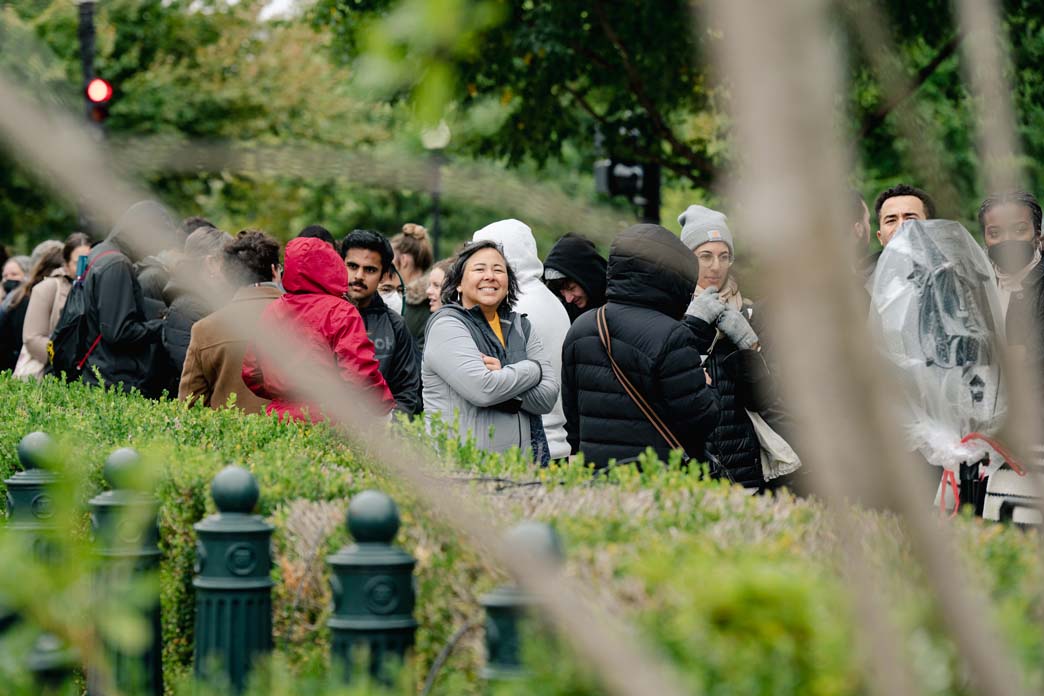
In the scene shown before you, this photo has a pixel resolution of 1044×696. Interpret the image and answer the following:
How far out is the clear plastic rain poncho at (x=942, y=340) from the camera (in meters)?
5.67

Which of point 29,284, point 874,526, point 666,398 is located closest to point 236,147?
point 874,526

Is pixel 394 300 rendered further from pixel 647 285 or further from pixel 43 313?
pixel 647 285

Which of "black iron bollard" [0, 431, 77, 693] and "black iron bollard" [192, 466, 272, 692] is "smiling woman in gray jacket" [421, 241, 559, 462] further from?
"black iron bollard" [192, 466, 272, 692]

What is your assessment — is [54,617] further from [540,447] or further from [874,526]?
[540,447]

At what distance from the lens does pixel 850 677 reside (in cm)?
243

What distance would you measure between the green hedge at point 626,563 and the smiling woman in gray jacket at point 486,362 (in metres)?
0.94

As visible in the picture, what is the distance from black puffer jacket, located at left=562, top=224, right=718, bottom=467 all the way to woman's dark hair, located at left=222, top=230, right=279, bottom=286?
1955mm

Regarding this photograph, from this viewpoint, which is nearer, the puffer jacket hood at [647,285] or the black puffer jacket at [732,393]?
the puffer jacket hood at [647,285]

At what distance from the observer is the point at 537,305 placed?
24.2ft

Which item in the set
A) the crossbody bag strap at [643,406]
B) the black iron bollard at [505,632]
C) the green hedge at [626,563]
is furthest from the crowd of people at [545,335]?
the black iron bollard at [505,632]

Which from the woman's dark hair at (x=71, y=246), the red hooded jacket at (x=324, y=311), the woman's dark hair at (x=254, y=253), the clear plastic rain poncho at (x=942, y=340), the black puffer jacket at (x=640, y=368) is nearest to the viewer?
the clear plastic rain poncho at (x=942, y=340)

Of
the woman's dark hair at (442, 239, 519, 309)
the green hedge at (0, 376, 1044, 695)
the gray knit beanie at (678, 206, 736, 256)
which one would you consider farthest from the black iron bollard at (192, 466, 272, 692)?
the gray knit beanie at (678, 206, 736, 256)

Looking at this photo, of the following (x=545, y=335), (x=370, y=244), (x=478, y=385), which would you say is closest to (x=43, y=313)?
(x=370, y=244)

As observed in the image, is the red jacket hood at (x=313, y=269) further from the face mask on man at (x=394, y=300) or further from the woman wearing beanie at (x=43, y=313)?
the woman wearing beanie at (x=43, y=313)
